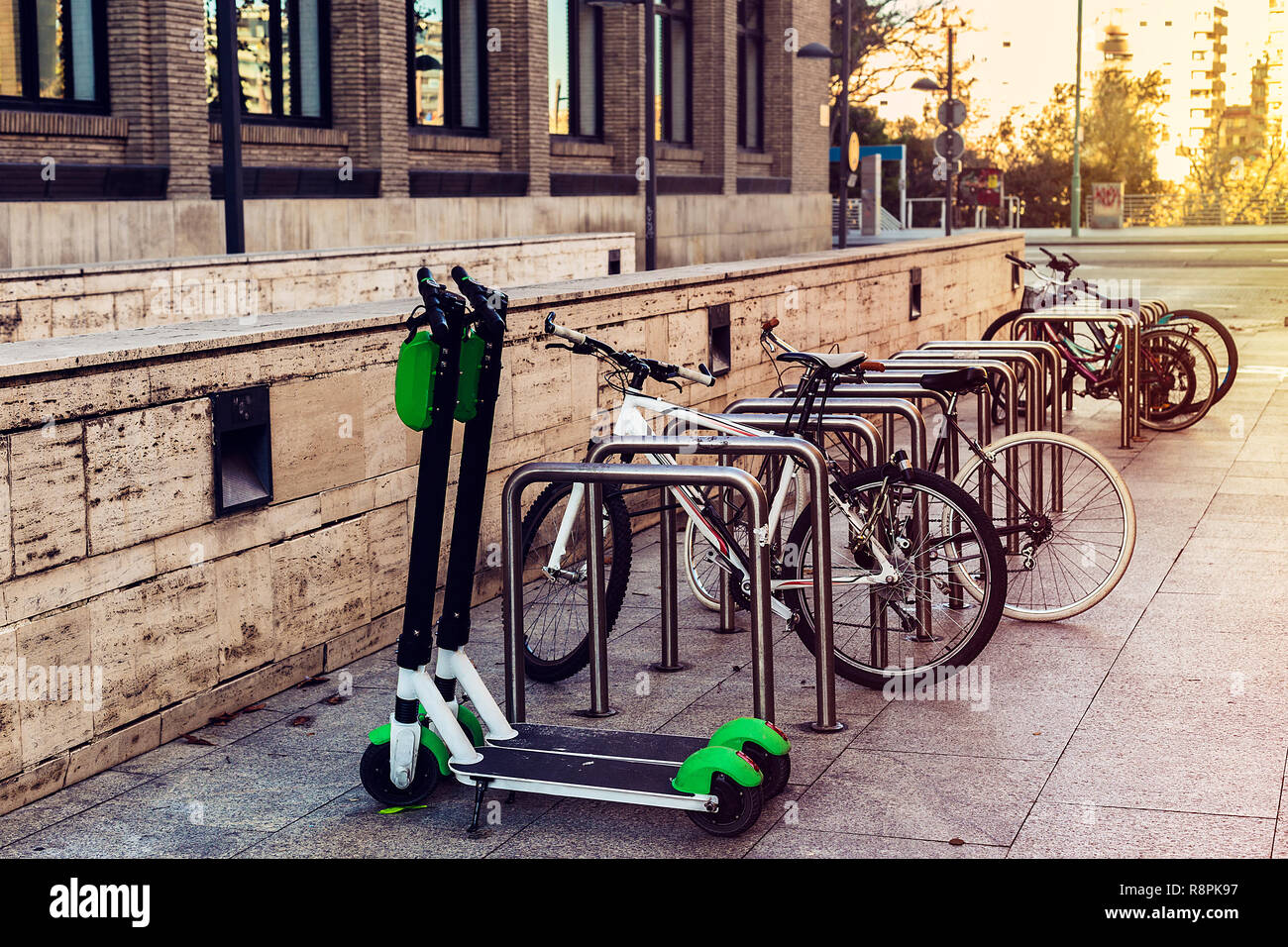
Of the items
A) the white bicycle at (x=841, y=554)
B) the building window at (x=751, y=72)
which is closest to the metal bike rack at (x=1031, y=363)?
the white bicycle at (x=841, y=554)

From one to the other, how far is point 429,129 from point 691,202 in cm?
824

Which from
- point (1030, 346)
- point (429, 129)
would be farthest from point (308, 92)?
point (1030, 346)

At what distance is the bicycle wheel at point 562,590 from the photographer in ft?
19.9

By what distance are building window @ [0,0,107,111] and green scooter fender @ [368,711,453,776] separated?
487 inches

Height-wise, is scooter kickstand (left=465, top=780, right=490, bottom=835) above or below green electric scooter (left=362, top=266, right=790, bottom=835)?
below

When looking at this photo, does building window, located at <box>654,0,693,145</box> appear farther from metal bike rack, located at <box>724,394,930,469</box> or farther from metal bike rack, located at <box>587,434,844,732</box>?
metal bike rack, located at <box>587,434,844,732</box>

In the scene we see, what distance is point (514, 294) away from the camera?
7.75 meters

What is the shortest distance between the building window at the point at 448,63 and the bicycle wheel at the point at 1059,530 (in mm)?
15242

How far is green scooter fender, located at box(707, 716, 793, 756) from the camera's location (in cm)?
458

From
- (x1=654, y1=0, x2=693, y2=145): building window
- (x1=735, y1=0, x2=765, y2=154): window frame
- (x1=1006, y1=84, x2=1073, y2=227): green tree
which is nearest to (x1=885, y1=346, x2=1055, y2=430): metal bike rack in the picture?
(x1=654, y1=0, x2=693, y2=145): building window

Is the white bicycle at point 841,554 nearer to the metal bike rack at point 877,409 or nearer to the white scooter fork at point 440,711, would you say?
the metal bike rack at point 877,409

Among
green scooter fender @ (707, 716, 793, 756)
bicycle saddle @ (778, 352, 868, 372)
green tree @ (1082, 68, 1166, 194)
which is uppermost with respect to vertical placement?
green tree @ (1082, 68, 1166, 194)

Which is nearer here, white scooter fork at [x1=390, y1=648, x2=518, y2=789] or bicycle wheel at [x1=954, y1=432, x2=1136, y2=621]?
white scooter fork at [x1=390, y1=648, x2=518, y2=789]

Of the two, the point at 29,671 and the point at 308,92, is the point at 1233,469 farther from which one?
the point at 308,92
